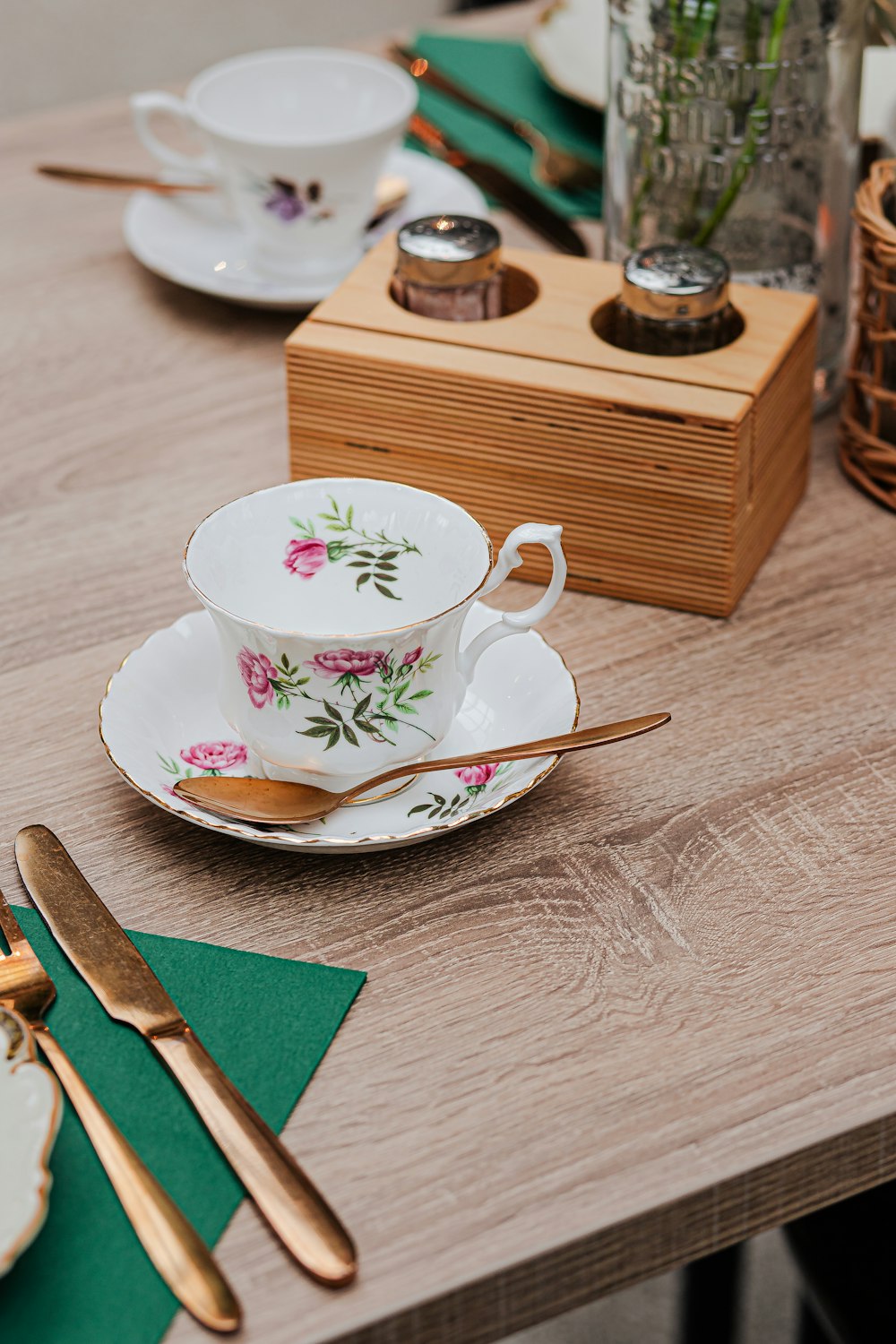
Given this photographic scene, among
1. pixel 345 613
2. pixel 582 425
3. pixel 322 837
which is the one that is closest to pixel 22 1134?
pixel 322 837

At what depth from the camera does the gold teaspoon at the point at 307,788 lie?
0.55 meters

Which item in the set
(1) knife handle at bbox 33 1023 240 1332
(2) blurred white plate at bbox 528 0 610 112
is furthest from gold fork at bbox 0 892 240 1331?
(2) blurred white plate at bbox 528 0 610 112

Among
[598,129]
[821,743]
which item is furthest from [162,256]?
[821,743]

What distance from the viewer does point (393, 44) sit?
129 cm

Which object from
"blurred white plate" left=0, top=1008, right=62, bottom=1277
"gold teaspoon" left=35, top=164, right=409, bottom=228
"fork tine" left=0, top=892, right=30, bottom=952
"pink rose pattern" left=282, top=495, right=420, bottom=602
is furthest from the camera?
"gold teaspoon" left=35, top=164, right=409, bottom=228

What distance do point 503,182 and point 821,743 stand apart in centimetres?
62

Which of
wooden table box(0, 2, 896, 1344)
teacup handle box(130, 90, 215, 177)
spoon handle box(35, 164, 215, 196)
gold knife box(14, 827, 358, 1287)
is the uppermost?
teacup handle box(130, 90, 215, 177)

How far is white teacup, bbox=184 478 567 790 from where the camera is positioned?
535mm

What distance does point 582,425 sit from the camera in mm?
675

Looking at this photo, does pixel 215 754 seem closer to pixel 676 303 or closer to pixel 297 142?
pixel 676 303

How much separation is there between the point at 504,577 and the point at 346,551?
0.07 meters

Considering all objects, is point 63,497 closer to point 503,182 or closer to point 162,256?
point 162,256

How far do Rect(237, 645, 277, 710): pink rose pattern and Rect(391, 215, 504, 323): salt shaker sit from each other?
0.90 ft

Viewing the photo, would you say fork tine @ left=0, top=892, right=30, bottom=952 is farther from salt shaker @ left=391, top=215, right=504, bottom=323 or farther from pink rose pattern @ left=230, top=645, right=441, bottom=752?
salt shaker @ left=391, top=215, right=504, bottom=323
